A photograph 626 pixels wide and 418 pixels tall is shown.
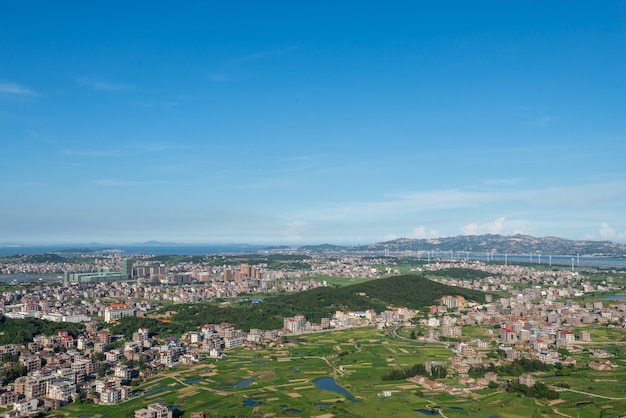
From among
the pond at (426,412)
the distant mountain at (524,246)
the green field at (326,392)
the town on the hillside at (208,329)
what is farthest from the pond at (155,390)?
the distant mountain at (524,246)

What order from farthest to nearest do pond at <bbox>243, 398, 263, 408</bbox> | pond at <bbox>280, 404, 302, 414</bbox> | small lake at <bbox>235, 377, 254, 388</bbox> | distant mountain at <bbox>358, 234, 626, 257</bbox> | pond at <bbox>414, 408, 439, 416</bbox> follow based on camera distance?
1. distant mountain at <bbox>358, 234, 626, 257</bbox>
2. small lake at <bbox>235, 377, 254, 388</bbox>
3. pond at <bbox>243, 398, 263, 408</bbox>
4. pond at <bbox>414, 408, 439, 416</bbox>
5. pond at <bbox>280, 404, 302, 414</bbox>

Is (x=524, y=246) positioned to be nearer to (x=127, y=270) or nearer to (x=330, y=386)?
(x=127, y=270)

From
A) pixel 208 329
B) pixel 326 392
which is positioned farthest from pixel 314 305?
pixel 326 392

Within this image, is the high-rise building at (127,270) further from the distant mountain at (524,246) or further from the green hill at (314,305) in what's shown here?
the distant mountain at (524,246)

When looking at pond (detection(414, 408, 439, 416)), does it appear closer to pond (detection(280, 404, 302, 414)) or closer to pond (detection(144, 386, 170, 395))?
pond (detection(280, 404, 302, 414))

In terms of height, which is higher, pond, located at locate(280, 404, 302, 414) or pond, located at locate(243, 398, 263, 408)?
pond, located at locate(280, 404, 302, 414)

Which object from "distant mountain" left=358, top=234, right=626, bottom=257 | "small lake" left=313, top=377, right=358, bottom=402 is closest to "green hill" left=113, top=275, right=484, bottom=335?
"small lake" left=313, top=377, right=358, bottom=402

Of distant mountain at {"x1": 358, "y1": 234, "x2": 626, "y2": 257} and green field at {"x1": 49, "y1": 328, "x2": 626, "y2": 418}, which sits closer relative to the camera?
green field at {"x1": 49, "y1": 328, "x2": 626, "y2": 418}

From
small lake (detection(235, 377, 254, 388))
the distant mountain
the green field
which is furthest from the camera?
the distant mountain
